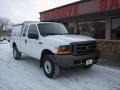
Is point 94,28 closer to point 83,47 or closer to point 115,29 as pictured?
point 115,29

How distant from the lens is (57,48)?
5.59 m

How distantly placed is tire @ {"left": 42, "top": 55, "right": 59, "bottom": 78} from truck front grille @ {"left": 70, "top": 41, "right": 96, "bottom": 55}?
2.55 feet

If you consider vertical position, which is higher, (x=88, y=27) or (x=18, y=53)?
(x=88, y=27)

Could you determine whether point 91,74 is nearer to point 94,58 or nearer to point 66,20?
point 94,58

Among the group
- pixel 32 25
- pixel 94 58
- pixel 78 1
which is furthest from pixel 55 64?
pixel 78 1

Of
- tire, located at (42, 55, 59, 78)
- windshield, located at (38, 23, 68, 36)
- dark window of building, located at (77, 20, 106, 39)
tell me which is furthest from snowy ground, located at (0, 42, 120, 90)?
dark window of building, located at (77, 20, 106, 39)

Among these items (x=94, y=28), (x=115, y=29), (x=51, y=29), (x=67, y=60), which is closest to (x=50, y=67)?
(x=67, y=60)

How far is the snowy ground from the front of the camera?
518 cm

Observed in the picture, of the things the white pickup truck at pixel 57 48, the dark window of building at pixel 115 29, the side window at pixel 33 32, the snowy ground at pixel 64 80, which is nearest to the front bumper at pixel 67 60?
the white pickup truck at pixel 57 48

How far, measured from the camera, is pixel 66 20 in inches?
571

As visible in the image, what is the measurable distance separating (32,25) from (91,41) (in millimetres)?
2859

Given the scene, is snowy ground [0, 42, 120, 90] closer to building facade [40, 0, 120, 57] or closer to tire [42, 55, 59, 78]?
tire [42, 55, 59, 78]

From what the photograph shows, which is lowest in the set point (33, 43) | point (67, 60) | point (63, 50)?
point (67, 60)

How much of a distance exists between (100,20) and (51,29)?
5.48m
